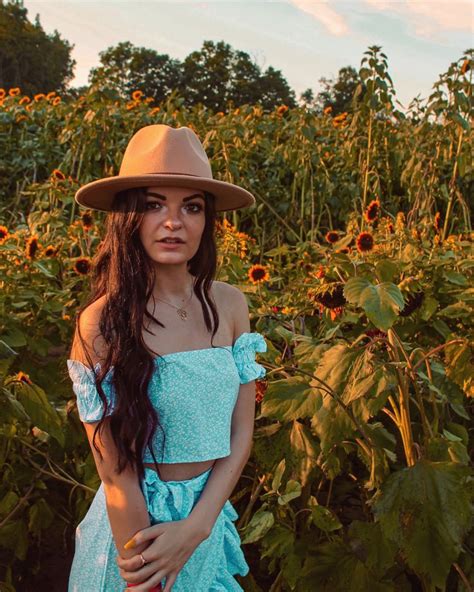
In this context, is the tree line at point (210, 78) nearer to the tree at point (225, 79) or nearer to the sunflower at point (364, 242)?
the tree at point (225, 79)

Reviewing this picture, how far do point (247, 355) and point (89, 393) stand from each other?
14.3 inches

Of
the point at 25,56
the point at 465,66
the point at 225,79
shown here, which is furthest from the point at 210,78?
the point at 465,66

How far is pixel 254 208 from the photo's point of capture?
197 inches

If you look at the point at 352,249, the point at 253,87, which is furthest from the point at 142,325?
the point at 253,87

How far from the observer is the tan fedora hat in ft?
4.76

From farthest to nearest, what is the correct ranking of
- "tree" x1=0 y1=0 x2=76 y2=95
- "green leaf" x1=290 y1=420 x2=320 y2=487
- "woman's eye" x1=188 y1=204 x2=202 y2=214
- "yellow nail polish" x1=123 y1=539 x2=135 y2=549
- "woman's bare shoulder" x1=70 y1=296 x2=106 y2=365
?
"tree" x1=0 y1=0 x2=76 y2=95, "green leaf" x1=290 y1=420 x2=320 y2=487, "woman's eye" x1=188 y1=204 x2=202 y2=214, "woman's bare shoulder" x1=70 y1=296 x2=106 y2=365, "yellow nail polish" x1=123 y1=539 x2=135 y2=549

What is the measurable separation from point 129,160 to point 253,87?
3133 centimetres

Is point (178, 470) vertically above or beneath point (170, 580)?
above

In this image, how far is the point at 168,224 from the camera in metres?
1.45

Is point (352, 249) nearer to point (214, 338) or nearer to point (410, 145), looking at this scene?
point (214, 338)

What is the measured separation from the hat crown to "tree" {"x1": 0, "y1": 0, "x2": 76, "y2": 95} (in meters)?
36.8

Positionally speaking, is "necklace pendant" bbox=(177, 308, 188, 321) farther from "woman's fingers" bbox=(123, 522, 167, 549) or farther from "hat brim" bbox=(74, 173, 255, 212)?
"woman's fingers" bbox=(123, 522, 167, 549)

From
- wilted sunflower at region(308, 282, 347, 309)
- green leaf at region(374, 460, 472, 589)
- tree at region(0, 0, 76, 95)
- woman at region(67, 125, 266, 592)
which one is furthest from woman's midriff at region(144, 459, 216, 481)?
tree at region(0, 0, 76, 95)

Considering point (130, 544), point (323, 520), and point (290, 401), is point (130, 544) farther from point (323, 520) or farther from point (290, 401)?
point (323, 520)
